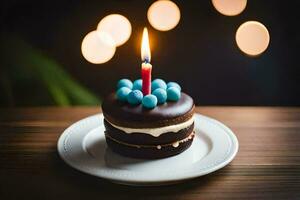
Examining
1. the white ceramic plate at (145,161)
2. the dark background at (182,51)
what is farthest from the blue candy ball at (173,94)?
the dark background at (182,51)

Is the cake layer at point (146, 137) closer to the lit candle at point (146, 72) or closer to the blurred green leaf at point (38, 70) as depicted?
the lit candle at point (146, 72)

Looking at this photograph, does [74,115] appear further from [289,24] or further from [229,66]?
[289,24]

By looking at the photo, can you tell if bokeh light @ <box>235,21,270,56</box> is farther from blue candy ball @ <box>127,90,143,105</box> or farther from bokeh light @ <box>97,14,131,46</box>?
blue candy ball @ <box>127,90,143,105</box>

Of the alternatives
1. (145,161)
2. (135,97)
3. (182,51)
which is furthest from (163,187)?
(182,51)

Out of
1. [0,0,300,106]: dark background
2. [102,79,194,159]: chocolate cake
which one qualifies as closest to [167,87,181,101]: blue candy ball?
[102,79,194,159]: chocolate cake

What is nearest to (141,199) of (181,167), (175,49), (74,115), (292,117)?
(181,167)

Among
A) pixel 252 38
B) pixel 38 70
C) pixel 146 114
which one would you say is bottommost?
pixel 38 70

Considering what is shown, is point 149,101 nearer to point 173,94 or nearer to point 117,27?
point 173,94
